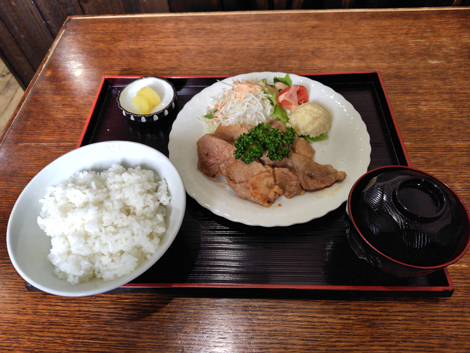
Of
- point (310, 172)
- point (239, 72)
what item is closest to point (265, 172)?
point (310, 172)

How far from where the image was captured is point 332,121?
215 centimetres

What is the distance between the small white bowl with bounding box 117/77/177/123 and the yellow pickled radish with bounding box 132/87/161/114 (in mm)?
36

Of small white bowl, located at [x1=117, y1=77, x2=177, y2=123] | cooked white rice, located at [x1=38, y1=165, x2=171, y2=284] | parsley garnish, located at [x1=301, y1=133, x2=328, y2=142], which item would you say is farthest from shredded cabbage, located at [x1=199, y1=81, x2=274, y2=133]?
cooked white rice, located at [x1=38, y1=165, x2=171, y2=284]

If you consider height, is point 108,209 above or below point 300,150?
above

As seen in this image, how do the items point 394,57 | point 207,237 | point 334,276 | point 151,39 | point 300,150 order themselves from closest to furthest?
point 334,276 → point 207,237 → point 300,150 → point 394,57 → point 151,39

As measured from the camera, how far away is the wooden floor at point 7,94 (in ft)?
15.1

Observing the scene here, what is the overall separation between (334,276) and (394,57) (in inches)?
81.4

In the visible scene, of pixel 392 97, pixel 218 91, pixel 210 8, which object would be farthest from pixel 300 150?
pixel 210 8

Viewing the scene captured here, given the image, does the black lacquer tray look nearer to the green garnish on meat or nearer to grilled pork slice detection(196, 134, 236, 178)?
grilled pork slice detection(196, 134, 236, 178)

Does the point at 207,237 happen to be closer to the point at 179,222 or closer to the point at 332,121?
the point at 179,222

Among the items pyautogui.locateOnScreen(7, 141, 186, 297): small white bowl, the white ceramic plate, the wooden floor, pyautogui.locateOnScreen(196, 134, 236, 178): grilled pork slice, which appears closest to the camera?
pyautogui.locateOnScreen(7, 141, 186, 297): small white bowl

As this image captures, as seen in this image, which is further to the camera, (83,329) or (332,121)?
(332,121)

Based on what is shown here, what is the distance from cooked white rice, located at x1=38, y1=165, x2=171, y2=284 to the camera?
134 cm

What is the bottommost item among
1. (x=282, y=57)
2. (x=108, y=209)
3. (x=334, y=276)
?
(x=334, y=276)
